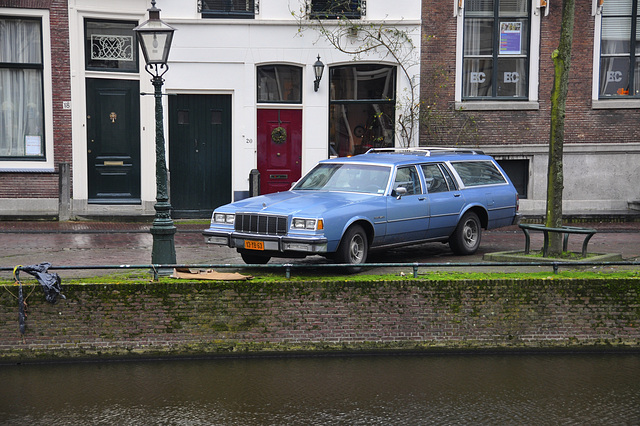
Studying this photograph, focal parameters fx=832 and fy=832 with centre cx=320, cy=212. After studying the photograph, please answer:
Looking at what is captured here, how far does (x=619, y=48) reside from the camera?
770 inches

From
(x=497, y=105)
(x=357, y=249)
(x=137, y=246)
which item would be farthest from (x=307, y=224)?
(x=497, y=105)

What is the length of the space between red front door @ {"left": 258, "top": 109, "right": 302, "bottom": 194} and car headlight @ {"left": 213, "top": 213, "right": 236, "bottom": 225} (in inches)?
298

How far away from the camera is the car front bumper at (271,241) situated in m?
10.6

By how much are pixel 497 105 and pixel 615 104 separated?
9.21 feet

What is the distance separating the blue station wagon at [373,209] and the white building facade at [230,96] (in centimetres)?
468

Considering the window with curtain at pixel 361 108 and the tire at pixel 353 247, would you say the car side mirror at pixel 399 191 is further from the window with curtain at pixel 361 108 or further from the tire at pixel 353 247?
the window with curtain at pixel 361 108

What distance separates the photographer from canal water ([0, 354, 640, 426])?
773cm

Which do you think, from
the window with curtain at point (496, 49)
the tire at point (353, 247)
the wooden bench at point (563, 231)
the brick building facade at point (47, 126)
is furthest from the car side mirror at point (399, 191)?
the brick building facade at point (47, 126)

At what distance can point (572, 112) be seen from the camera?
19.4 metres

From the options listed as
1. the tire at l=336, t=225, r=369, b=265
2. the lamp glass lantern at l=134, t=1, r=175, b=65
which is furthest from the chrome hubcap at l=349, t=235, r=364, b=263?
the lamp glass lantern at l=134, t=1, r=175, b=65

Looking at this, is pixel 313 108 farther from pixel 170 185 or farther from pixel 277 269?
pixel 277 269

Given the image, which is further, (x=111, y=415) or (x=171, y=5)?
(x=171, y=5)

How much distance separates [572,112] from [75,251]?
38.7 feet

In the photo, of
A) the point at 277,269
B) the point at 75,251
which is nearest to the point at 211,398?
the point at 277,269
